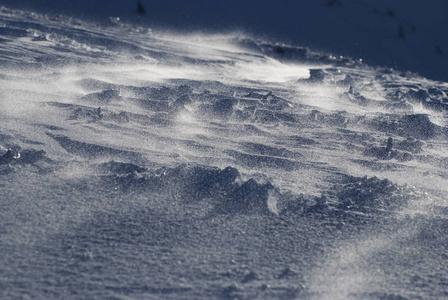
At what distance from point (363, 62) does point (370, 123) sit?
2.51 meters

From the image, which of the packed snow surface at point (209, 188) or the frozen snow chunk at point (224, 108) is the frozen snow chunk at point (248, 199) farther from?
the frozen snow chunk at point (224, 108)

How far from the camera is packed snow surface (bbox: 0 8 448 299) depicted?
1208mm

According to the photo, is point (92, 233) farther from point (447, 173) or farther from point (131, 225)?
point (447, 173)

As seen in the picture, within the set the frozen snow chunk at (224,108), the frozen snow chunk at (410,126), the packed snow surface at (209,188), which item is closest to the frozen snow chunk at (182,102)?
the packed snow surface at (209,188)

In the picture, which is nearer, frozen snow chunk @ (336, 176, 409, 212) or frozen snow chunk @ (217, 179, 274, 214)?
frozen snow chunk @ (217, 179, 274, 214)

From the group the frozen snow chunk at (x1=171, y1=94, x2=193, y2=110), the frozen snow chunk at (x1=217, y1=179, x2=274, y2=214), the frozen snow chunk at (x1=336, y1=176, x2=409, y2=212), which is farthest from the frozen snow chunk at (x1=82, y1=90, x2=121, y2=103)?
the frozen snow chunk at (x1=336, y1=176, x2=409, y2=212)

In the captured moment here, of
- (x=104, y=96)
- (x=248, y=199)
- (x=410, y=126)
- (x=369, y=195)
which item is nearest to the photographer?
(x=248, y=199)

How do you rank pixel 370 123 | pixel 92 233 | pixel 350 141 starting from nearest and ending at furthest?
pixel 92 233 → pixel 350 141 → pixel 370 123

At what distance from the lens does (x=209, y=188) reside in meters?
1.65

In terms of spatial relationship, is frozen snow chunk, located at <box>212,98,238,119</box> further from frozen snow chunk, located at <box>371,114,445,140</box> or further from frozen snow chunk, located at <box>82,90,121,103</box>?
frozen snow chunk, located at <box>371,114,445,140</box>

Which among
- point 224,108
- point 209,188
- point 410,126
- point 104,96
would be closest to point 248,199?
point 209,188

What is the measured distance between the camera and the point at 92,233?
1.33m

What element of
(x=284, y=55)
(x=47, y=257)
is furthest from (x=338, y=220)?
(x=284, y=55)

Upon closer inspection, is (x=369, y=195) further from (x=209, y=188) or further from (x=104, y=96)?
(x=104, y=96)
